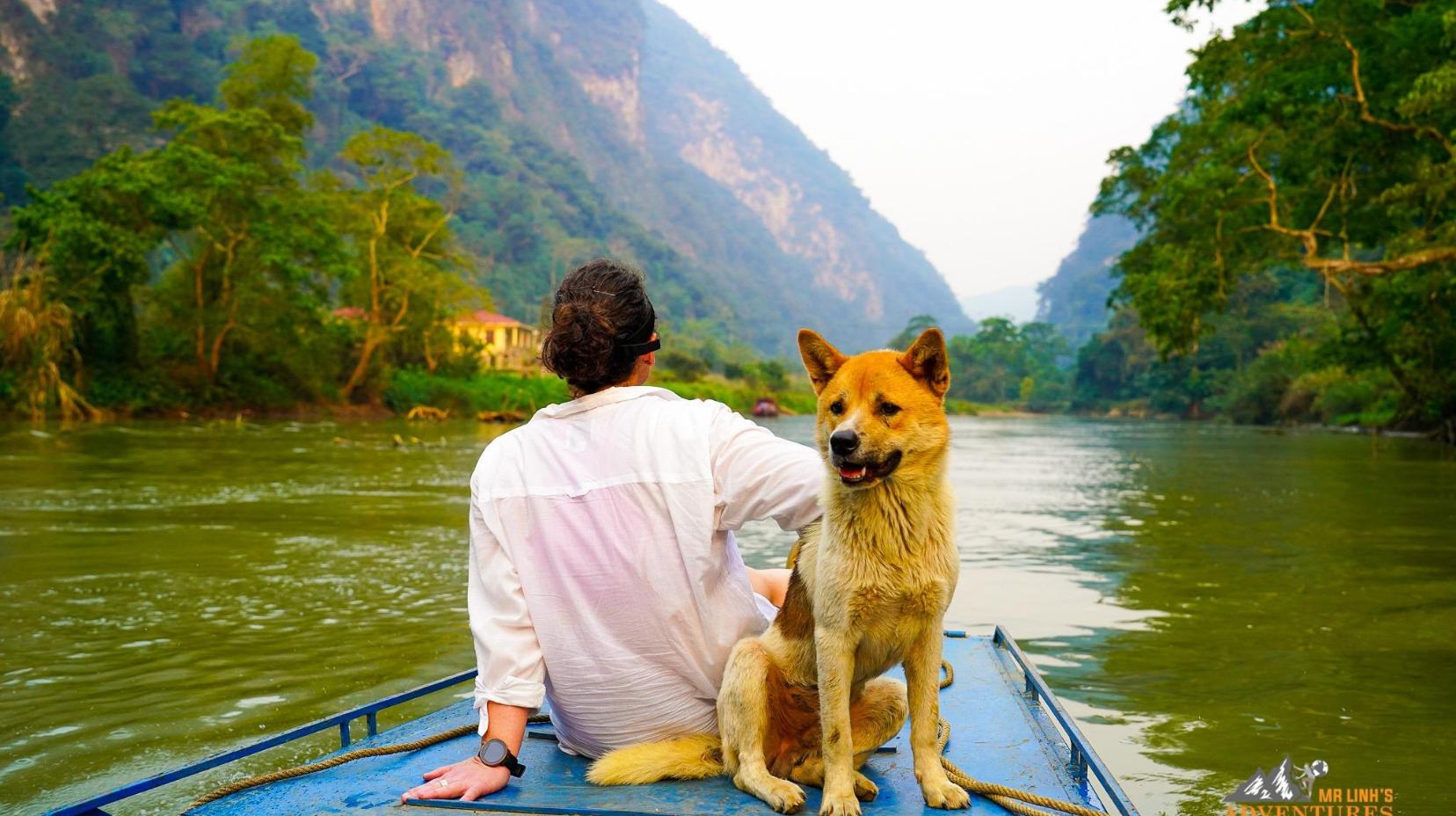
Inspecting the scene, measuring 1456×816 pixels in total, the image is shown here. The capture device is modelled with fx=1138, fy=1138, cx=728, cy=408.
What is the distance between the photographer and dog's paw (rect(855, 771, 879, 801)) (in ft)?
9.82

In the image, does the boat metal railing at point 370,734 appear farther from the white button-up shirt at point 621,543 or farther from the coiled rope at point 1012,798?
the white button-up shirt at point 621,543

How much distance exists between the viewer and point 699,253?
652 ft

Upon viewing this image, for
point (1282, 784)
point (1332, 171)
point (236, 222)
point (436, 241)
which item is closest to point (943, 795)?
point (1282, 784)

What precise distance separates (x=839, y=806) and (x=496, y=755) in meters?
0.94

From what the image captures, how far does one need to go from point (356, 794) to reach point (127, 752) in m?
3.04

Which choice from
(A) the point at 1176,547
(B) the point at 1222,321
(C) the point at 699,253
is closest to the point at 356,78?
(C) the point at 699,253

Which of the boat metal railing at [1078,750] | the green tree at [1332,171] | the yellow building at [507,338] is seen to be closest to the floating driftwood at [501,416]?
the yellow building at [507,338]

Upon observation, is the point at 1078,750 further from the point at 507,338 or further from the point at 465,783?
the point at 507,338

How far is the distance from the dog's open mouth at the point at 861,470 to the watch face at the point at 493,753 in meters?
1.18

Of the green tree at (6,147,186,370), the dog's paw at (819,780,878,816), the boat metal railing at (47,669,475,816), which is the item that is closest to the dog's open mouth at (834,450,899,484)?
the dog's paw at (819,780,878,816)

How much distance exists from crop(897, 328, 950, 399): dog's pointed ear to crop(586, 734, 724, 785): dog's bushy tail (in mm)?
1207

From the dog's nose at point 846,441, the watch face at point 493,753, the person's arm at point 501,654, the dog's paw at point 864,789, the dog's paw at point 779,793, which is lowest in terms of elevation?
the dog's paw at point 864,789

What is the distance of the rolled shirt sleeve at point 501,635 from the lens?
3090mm

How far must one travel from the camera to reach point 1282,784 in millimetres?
5305
